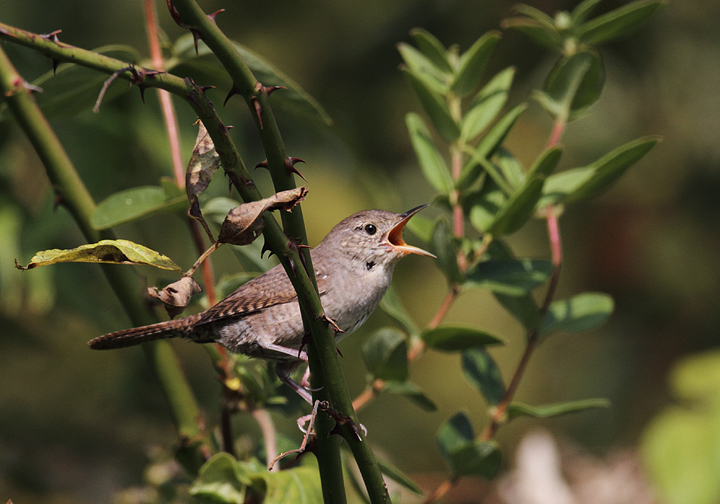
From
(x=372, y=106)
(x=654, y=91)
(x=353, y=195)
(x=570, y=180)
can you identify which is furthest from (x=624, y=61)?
(x=570, y=180)

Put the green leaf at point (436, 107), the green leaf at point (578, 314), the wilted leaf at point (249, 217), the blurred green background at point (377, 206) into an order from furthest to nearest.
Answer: the blurred green background at point (377, 206)
the green leaf at point (578, 314)
the green leaf at point (436, 107)
the wilted leaf at point (249, 217)

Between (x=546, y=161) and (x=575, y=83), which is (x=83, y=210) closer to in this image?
(x=546, y=161)

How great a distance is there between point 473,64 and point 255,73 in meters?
0.53

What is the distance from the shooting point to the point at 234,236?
713 mm

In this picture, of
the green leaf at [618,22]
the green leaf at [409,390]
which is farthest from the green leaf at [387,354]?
the green leaf at [618,22]

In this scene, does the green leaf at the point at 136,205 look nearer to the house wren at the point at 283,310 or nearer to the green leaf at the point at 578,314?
the house wren at the point at 283,310

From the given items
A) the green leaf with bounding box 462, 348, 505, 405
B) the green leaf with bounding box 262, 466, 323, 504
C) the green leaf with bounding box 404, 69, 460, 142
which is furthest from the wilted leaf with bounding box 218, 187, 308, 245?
the green leaf with bounding box 462, 348, 505, 405

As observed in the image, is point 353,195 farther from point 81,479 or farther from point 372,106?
point 81,479

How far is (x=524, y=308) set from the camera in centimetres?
159

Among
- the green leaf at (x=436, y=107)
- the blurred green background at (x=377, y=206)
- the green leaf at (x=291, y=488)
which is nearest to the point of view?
the green leaf at (x=291, y=488)

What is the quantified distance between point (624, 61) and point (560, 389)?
2041mm

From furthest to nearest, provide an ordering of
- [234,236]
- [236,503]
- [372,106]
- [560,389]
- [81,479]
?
[560,389]
[372,106]
[81,479]
[236,503]
[234,236]

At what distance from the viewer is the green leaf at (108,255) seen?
747 mm

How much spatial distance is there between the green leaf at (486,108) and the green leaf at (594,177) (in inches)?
8.3
